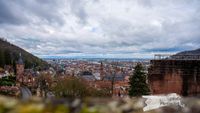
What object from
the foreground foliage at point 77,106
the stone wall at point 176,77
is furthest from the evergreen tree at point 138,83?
the foreground foliage at point 77,106

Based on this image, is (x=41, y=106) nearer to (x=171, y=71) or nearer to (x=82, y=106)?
(x=82, y=106)

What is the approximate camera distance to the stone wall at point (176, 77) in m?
16.9

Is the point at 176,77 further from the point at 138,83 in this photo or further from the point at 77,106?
the point at 77,106

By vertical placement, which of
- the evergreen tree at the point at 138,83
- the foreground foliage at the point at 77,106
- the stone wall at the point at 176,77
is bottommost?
the evergreen tree at the point at 138,83

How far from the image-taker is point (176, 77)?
1747cm

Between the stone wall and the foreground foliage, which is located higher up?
the foreground foliage

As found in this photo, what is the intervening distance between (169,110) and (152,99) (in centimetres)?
956

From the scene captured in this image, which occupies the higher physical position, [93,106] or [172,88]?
[93,106]

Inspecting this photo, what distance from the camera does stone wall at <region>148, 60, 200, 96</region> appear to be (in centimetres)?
1692

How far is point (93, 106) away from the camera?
6.82 ft

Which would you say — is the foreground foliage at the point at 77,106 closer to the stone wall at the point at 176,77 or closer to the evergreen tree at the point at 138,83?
the stone wall at the point at 176,77

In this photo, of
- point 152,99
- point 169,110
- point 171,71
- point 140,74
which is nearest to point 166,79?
point 171,71

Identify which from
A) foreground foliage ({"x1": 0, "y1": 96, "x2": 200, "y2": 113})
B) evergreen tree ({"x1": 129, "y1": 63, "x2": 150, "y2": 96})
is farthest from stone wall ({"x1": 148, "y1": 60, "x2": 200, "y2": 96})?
foreground foliage ({"x1": 0, "y1": 96, "x2": 200, "y2": 113})

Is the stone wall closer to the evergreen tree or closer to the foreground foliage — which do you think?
the evergreen tree
